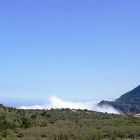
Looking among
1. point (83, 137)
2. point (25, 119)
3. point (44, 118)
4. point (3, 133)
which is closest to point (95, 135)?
point (83, 137)

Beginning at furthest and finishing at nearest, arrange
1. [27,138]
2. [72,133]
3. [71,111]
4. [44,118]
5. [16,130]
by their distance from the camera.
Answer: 1. [71,111]
2. [44,118]
3. [16,130]
4. [72,133]
5. [27,138]

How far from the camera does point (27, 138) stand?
332 feet

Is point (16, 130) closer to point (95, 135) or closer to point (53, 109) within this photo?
point (95, 135)

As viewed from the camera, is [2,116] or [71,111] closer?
[2,116]

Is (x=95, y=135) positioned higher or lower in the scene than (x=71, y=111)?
lower

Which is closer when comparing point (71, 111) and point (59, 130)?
point (59, 130)

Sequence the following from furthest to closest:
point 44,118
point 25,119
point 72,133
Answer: point 44,118, point 25,119, point 72,133

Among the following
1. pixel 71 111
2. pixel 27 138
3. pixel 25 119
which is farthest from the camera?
pixel 71 111

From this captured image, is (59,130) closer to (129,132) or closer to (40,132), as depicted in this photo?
(40,132)

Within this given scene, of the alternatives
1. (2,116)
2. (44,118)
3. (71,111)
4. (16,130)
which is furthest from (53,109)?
(16,130)

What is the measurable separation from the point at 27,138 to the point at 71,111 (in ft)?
301

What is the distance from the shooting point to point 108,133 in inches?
4328

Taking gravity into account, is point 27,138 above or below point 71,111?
below

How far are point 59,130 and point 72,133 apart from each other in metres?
5.03
